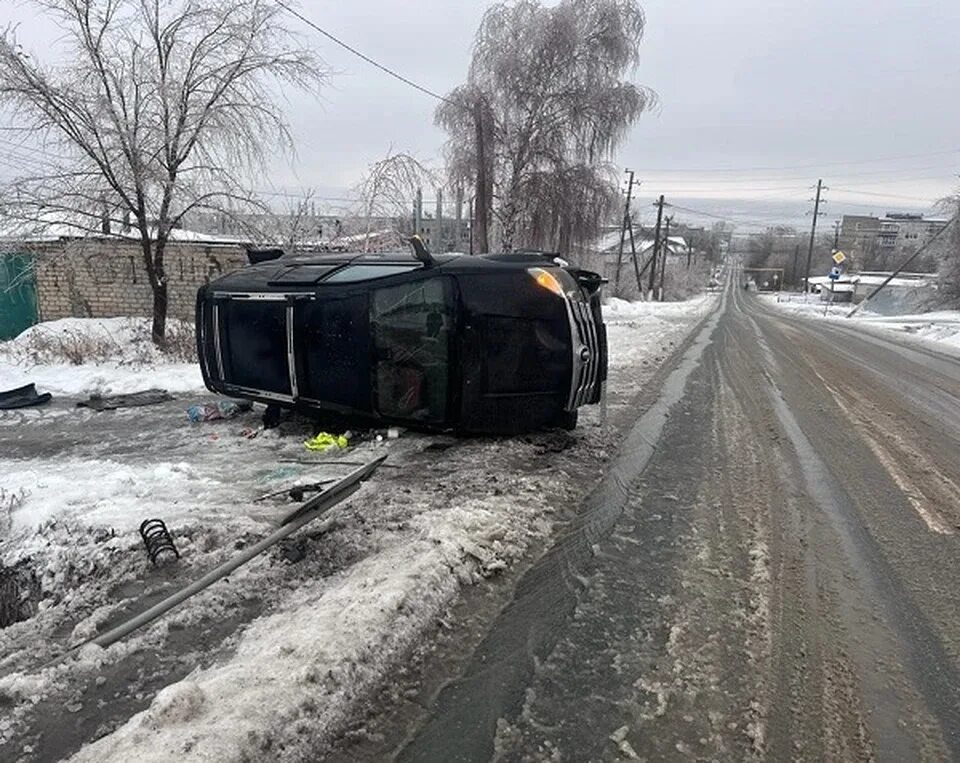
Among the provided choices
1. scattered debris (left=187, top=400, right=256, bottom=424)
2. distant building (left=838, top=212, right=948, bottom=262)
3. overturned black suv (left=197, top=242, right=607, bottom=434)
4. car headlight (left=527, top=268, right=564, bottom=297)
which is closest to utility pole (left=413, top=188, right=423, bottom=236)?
scattered debris (left=187, top=400, right=256, bottom=424)

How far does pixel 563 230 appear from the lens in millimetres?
20938

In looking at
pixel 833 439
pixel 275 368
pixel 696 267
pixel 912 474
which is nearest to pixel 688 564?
pixel 912 474

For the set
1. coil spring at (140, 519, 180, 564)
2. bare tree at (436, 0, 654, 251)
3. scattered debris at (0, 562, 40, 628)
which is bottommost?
scattered debris at (0, 562, 40, 628)

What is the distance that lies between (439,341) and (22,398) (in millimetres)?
6484

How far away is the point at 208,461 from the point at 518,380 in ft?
9.71

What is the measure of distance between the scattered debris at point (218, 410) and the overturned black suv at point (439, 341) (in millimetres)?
1265

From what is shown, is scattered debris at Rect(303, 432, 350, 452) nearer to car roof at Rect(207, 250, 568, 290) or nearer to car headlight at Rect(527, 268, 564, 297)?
car roof at Rect(207, 250, 568, 290)

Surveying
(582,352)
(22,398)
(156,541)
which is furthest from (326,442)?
(22,398)

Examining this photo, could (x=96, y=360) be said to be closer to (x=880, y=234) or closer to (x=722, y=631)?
(x=722, y=631)

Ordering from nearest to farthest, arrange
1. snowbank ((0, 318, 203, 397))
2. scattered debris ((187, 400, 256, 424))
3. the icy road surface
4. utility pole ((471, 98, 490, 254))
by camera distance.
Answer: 1. the icy road surface
2. scattered debris ((187, 400, 256, 424))
3. snowbank ((0, 318, 203, 397))
4. utility pole ((471, 98, 490, 254))

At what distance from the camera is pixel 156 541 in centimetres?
385

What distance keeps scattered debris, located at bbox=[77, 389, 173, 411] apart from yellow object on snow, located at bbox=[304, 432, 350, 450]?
3.50 m

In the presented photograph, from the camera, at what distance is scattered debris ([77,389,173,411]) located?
8.25 metres

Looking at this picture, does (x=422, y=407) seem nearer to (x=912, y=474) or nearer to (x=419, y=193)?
(x=912, y=474)
